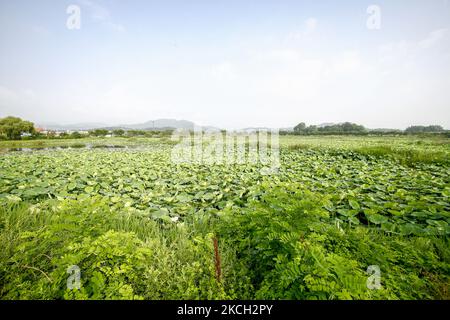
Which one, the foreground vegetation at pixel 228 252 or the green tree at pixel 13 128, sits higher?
the green tree at pixel 13 128

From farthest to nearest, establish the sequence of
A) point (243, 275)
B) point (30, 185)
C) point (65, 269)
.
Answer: point (30, 185) → point (243, 275) → point (65, 269)

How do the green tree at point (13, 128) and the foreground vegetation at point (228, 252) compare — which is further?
the green tree at point (13, 128)

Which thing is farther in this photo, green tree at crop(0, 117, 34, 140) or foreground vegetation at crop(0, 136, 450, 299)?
green tree at crop(0, 117, 34, 140)

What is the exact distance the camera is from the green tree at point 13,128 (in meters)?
31.1

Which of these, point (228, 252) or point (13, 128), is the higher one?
point (13, 128)

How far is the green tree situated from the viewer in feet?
102

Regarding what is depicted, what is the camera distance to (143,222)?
2.96 meters

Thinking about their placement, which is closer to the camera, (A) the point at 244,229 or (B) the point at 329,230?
(B) the point at 329,230

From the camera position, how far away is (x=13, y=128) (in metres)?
31.6

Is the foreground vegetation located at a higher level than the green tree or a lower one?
lower

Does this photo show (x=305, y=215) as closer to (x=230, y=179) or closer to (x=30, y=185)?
(x=230, y=179)
